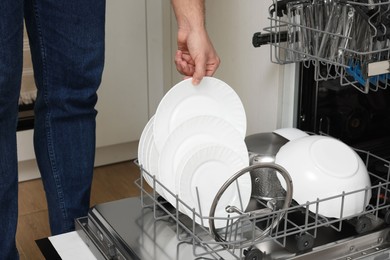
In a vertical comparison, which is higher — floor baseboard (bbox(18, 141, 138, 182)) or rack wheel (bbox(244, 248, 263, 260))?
rack wheel (bbox(244, 248, 263, 260))

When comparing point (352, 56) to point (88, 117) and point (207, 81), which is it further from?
point (88, 117)

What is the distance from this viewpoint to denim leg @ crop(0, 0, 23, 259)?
3.56 feet

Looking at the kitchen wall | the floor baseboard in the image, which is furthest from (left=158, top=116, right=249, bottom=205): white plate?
the floor baseboard

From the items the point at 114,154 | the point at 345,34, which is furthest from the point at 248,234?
the point at 114,154

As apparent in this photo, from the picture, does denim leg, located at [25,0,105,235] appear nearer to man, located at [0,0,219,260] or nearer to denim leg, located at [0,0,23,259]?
man, located at [0,0,219,260]

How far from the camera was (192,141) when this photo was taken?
109 centimetres

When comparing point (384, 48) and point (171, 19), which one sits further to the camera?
point (171, 19)

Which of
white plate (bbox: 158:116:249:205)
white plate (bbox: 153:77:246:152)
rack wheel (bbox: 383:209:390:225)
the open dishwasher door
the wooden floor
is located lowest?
the wooden floor

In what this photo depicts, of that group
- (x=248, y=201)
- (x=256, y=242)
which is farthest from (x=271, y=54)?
(x=256, y=242)

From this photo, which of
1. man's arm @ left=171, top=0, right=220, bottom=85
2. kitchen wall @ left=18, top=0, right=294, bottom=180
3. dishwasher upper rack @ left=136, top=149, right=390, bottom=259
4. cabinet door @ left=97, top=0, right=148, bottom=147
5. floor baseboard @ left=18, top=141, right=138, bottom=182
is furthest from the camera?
floor baseboard @ left=18, top=141, right=138, bottom=182

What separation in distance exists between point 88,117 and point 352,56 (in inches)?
22.1

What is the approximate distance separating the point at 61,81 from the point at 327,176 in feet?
1.86

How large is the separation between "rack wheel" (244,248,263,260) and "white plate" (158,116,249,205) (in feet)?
0.58

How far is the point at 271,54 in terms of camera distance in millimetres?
1337
